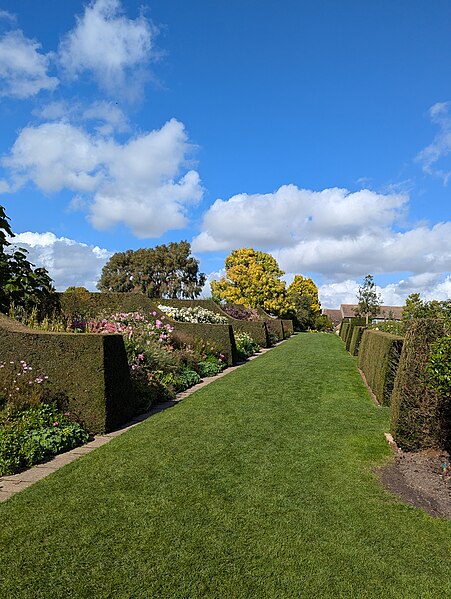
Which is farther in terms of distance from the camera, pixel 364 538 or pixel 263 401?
pixel 263 401

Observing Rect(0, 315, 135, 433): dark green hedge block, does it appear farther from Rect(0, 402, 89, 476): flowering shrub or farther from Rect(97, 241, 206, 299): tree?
Rect(97, 241, 206, 299): tree

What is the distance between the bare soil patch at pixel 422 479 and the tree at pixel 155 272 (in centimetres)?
5038

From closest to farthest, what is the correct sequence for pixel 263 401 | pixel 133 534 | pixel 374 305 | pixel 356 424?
pixel 133 534, pixel 356 424, pixel 263 401, pixel 374 305

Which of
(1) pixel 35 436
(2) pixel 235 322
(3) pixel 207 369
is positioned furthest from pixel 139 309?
(1) pixel 35 436

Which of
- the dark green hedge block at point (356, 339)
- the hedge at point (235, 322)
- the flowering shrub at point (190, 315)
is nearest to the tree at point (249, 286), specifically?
the hedge at point (235, 322)

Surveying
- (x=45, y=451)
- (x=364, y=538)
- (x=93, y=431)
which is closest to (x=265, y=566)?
(x=364, y=538)

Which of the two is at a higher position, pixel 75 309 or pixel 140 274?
pixel 140 274

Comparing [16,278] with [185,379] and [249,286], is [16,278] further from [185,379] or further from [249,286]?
[249,286]

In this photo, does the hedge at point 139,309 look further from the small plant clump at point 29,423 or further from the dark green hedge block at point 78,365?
the small plant clump at point 29,423

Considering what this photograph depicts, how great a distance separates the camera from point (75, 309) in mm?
14406

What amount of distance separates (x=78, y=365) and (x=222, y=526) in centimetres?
358

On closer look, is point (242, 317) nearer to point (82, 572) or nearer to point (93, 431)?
point (93, 431)

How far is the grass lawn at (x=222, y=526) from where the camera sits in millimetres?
2826

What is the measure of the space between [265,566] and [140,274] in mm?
53709
